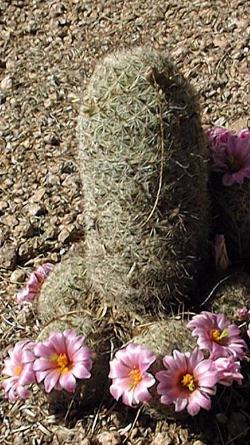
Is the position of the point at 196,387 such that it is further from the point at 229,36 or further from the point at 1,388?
the point at 229,36

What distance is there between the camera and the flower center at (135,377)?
9.00 feet

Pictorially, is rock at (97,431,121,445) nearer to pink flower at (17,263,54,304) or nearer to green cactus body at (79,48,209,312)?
green cactus body at (79,48,209,312)

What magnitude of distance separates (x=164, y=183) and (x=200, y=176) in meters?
0.13

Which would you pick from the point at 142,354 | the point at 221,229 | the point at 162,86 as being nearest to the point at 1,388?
the point at 142,354

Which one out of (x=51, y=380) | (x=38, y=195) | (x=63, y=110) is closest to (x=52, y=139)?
(x=63, y=110)

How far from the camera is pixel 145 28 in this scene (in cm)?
458

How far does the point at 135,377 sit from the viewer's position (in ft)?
9.05

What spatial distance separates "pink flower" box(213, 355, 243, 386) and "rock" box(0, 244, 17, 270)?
1.14m

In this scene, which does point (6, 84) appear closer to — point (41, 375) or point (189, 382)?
point (41, 375)

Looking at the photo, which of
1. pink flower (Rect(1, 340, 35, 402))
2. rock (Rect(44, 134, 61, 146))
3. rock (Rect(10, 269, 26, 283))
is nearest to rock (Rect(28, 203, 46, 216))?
rock (Rect(10, 269, 26, 283))

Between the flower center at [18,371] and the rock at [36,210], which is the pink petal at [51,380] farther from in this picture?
the rock at [36,210]

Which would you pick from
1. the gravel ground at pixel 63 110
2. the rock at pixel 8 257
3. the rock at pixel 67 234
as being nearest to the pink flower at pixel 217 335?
the gravel ground at pixel 63 110

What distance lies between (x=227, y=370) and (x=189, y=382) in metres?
0.11

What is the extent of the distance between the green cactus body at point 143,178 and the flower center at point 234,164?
18 cm
